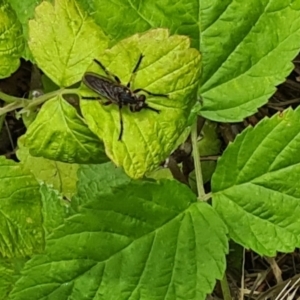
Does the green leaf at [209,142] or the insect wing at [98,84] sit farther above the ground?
the insect wing at [98,84]

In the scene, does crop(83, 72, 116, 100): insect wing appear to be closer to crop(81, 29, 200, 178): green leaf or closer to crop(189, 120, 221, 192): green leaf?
crop(81, 29, 200, 178): green leaf

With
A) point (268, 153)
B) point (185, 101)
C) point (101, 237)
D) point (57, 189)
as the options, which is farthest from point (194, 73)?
point (57, 189)

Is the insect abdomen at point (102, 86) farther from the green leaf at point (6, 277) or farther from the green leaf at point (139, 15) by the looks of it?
the green leaf at point (6, 277)

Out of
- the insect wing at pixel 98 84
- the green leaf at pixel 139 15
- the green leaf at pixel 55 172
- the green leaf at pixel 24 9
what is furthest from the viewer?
the green leaf at pixel 55 172

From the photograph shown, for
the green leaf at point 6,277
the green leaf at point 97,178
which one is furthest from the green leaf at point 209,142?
the green leaf at point 6,277

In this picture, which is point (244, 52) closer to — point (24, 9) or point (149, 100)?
point (149, 100)

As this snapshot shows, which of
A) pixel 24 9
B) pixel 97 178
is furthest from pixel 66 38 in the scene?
pixel 97 178
